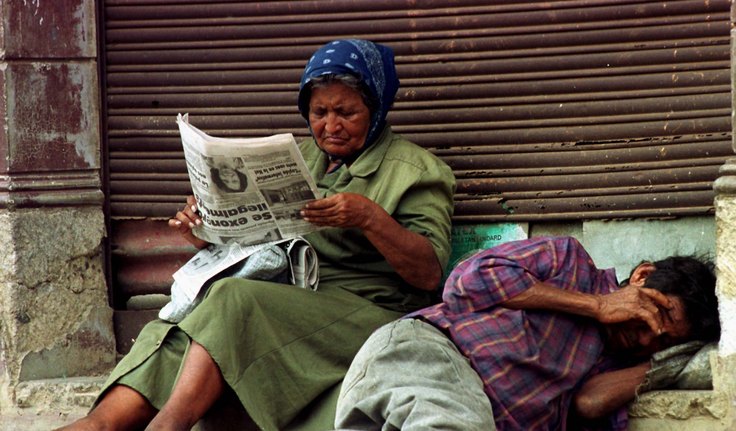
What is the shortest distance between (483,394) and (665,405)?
0.74m

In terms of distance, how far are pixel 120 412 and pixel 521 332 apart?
1317 millimetres

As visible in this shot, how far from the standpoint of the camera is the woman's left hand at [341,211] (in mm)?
4496

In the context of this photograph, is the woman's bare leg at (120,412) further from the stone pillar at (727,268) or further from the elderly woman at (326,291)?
the stone pillar at (727,268)

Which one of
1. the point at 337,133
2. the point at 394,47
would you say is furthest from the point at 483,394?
the point at 394,47

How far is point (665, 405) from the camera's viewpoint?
446 cm

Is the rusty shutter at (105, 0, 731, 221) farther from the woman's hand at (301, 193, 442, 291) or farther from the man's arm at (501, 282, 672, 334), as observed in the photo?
the man's arm at (501, 282, 672, 334)

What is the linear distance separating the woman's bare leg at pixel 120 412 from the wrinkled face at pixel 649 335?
1518mm

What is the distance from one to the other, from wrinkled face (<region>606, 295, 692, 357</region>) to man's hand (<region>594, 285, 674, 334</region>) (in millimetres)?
48

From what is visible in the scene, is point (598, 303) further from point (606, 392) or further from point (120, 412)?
point (120, 412)

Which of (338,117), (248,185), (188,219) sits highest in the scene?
(338,117)

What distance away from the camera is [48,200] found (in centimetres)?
532

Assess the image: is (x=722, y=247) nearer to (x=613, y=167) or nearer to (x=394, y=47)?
(x=613, y=167)

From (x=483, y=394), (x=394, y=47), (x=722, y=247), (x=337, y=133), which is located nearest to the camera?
(x=483, y=394)

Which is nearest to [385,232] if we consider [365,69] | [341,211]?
[341,211]
